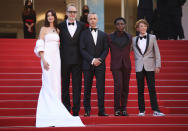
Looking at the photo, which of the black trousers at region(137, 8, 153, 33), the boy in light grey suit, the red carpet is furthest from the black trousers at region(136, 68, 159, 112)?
the black trousers at region(137, 8, 153, 33)

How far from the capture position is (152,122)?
6.88 m

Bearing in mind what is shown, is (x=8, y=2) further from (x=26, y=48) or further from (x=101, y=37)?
(x=101, y=37)

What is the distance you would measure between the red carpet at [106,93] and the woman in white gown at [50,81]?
24 centimetres

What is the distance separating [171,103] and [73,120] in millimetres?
2663

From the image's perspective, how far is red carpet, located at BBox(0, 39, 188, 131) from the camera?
684 cm

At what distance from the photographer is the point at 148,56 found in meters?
7.73

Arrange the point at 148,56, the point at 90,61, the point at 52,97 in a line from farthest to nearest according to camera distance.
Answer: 1. the point at 148,56
2. the point at 90,61
3. the point at 52,97

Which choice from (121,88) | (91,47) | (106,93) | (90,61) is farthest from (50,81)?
(106,93)

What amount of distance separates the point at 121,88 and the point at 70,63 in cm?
97

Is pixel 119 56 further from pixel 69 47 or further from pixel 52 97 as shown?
pixel 52 97

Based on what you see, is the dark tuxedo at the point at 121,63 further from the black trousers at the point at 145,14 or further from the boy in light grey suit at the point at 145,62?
the black trousers at the point at 145,14

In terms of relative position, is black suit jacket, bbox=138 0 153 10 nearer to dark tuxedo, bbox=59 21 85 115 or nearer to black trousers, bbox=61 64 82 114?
dark tuxedo, bbox=59 21 85 115

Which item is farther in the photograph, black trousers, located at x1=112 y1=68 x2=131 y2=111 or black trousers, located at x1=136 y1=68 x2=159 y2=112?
black trousers, located at x1=136 y1=68 x2=159 y2=112

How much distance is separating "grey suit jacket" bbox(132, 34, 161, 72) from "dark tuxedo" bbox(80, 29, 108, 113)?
612 millimetres
